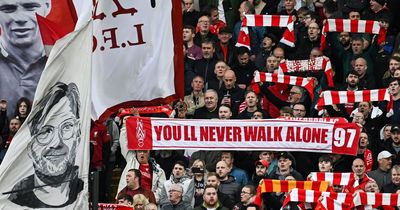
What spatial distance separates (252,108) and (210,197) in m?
2.71

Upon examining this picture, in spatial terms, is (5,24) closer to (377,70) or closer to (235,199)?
(235,199)

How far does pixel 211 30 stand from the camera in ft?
79.8

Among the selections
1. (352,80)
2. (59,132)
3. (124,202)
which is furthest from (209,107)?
(59,132)

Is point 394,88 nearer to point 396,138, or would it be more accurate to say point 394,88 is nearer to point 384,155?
point 396,138

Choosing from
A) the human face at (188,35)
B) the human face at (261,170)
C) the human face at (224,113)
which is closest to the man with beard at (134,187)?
the human face at (261,170)

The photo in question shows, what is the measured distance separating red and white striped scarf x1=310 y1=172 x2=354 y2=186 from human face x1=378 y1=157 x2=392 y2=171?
65 cm

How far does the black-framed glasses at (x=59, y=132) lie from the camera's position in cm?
1254

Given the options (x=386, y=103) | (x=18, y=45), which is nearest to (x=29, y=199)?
(x=18, y=45)

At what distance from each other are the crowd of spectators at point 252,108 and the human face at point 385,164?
1cm

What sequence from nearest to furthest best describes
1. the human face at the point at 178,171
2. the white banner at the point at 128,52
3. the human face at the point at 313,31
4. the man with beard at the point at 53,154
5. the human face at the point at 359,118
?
the man with beard at the point at 53,154 < the white banner at the point at 128,52 < the human face at the point at 178,171 < the human face at the point at 359,118 < the human face at the point at 313,31

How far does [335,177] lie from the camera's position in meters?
19.5

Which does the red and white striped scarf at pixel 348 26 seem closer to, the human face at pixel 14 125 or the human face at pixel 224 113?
the human face at pixel 224 113

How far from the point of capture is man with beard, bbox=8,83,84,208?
12.4 m

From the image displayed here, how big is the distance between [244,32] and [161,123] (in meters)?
3.76
